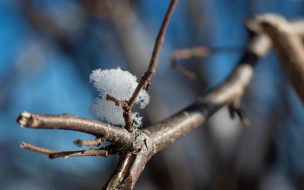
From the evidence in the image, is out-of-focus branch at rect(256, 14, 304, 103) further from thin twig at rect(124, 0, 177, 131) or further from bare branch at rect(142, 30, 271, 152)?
thin twig at rect(124, 0, 177, 131)

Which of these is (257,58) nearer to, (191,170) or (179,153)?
(179,153)

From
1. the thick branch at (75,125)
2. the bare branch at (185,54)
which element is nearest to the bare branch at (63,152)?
the thick branch at (75,125)

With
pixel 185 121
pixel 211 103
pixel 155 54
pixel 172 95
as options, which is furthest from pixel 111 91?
pixel 172 95

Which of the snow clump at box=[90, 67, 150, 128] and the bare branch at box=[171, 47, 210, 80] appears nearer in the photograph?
the snow clump at box=[90, 67, 150, 128]

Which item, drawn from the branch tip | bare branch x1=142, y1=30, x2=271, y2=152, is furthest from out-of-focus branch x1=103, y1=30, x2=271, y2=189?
the branch tip

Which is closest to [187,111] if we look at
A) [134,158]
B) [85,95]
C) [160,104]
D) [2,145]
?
[134,158]

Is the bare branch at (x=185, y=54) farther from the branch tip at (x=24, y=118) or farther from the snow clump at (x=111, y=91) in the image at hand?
the branch tip at (x=24, y=118)

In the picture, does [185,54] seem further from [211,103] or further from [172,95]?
[172,95]
